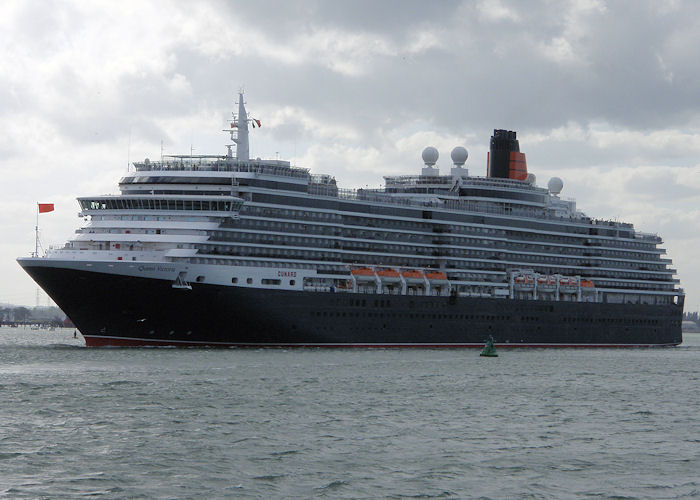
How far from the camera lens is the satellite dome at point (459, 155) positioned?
346 feet

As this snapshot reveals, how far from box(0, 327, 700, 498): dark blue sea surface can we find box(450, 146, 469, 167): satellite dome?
143ft

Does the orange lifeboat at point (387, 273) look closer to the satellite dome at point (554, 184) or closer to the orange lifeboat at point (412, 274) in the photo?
the orange lifeboat at point (412, 274)

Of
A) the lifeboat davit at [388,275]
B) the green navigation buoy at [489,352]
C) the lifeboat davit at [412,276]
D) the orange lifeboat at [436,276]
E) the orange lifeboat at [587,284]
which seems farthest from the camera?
the orange lifeboat at [587,284]

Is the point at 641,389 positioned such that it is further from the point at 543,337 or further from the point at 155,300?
the point at 543,337

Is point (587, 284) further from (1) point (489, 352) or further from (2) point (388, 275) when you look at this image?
(2) point (388, 275)

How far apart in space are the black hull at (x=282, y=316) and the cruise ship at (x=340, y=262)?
113 mm

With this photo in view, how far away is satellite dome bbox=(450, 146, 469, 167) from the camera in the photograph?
4149 inches

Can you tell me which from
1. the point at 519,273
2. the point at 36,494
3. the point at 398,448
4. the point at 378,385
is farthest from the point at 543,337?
the point at 36,494

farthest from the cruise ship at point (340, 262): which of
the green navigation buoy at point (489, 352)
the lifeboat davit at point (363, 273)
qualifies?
the green navigation buoy at point (489, 352)

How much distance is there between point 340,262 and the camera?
274ft

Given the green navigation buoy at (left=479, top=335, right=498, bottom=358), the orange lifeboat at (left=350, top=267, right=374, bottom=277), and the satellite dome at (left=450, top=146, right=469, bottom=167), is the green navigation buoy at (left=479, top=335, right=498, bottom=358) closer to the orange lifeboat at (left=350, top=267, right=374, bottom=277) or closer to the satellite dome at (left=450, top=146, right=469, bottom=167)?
the orange lifeboat at (left=350, top=267, right=374, bottom=277)

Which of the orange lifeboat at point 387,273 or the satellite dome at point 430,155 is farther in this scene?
the satellite dome at point 430,155

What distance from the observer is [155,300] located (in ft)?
232

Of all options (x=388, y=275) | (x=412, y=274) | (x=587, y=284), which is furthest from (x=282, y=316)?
(x=587, y=284)
